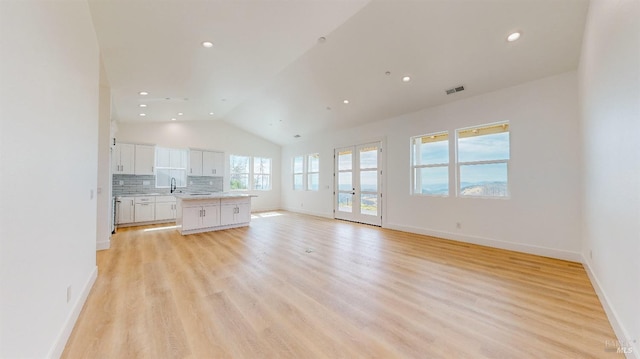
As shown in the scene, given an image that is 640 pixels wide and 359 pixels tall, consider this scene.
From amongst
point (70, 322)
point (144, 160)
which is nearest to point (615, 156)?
point (70, 322)

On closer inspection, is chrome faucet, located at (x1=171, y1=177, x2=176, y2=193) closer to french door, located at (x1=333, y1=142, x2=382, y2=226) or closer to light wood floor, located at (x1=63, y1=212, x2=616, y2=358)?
light wood floor, located at (x1=63, y1=212, x2=616, y2=358)

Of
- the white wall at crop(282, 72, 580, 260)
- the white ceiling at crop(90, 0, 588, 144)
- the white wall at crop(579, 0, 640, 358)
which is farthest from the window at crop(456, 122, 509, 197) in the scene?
the white wall at crop(579, 0, 640, 358)

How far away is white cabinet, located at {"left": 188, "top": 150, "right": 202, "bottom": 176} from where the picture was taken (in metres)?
7.46

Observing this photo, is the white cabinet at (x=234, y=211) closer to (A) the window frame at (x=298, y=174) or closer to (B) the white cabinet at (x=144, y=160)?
(B) the white cabinet at (x=144, y=160)

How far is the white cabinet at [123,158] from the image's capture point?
20.3 feet

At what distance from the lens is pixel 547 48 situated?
3148 mm

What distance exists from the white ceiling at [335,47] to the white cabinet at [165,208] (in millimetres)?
2524

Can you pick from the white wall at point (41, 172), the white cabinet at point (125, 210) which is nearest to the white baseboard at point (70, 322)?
the white wall at point (41, 172)

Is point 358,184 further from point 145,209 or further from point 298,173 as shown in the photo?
point 145,209

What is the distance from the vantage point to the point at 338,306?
2.26m

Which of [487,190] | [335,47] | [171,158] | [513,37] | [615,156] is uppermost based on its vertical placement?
[335,47]

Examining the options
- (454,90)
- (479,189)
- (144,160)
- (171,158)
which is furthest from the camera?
(171,158)

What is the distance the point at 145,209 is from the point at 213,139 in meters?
2.98

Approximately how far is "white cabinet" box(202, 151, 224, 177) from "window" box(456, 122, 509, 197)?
7023 millimetres
